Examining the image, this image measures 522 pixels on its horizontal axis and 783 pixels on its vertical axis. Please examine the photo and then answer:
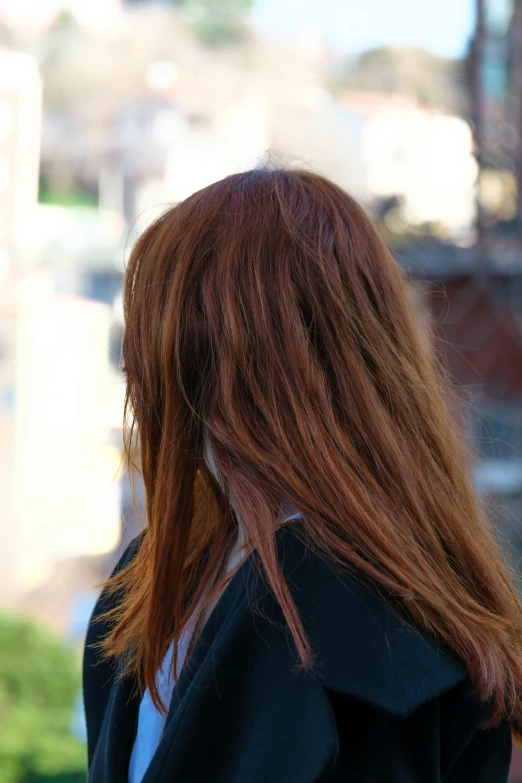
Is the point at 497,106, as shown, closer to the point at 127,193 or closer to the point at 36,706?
the point at 127,193

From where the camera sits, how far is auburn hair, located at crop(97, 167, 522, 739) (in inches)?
23.0

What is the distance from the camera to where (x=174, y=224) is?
665mm

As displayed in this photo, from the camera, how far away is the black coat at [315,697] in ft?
1.76

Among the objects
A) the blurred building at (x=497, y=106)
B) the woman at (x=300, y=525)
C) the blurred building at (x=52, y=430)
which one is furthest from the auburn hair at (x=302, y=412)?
the blurred building at (x=497, y=106)

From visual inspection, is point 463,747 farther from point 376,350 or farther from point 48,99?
point 48,99

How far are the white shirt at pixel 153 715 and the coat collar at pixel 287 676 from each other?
0.29 ft

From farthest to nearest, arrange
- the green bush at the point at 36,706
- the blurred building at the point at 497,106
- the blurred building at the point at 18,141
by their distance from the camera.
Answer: the blurred building at the point at 497,106, the blurred building at the point at 18,141, the green bush at the point at 36,706

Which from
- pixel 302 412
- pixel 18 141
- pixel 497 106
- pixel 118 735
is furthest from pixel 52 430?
pixel 497 106

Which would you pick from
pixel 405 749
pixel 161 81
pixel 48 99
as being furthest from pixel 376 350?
pixel 161 81

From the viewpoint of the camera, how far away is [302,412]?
0.61 m

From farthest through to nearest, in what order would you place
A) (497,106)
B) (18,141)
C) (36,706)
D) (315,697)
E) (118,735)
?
1. (497,106)
2. (18,141)
3. (36,706)
4. (118,735)
5. (315,697)

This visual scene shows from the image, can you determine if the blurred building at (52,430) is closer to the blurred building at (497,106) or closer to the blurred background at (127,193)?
the blurred background at (127,193)

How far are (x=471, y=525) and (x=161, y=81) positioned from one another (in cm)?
287

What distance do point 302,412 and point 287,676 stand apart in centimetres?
20
